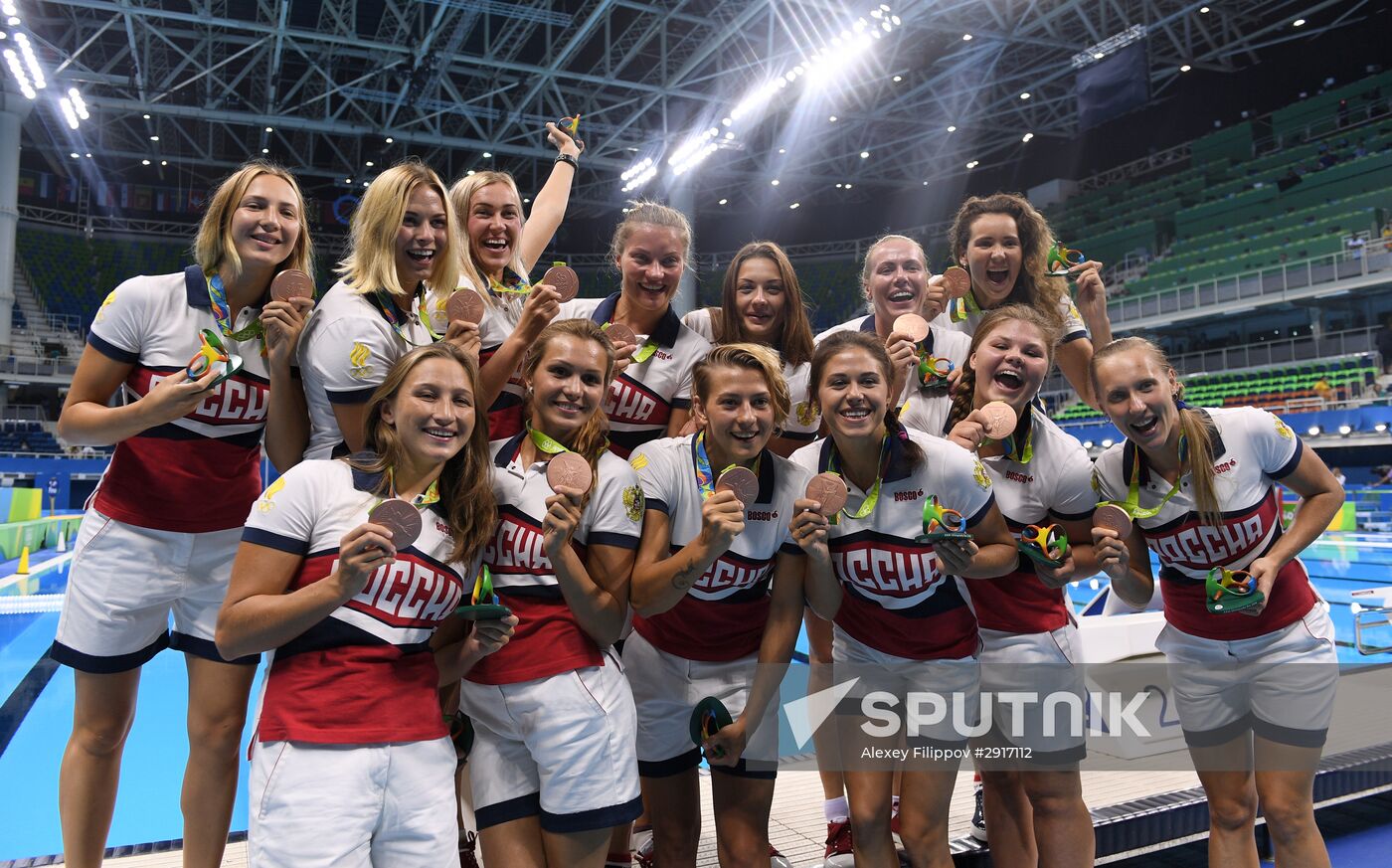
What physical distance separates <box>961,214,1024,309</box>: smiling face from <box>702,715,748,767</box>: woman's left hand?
1.97 meters

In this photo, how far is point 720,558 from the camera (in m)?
2.67

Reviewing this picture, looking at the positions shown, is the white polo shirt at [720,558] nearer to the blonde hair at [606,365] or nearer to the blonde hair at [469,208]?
the blonde hair at [606,365]

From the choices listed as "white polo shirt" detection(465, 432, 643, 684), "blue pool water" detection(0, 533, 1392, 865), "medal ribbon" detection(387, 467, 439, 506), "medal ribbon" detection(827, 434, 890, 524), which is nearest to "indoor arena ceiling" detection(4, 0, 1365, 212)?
"blue pool water" detection(0, 533, 1392, 865)

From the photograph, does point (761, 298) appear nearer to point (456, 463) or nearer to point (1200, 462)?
point (456, 463)

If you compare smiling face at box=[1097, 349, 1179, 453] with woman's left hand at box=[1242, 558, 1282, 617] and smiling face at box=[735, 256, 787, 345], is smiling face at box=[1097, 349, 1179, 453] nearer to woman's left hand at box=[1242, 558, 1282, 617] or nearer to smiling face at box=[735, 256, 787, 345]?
woman's left hand at box=[1242, 558, 1282, 617]

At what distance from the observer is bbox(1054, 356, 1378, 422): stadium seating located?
60.7 ft

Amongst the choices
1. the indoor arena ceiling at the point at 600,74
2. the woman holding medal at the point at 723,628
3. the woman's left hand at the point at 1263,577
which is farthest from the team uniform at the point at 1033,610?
the indoor arena ceiling at the point at 600,74

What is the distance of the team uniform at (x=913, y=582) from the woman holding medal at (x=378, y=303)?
1324 mm

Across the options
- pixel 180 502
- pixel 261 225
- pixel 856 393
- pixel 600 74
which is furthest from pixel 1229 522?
pixel 600 74

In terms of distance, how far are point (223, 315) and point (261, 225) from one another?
29 cm

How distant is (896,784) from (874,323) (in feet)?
5.89

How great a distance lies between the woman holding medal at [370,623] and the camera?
2041 mm

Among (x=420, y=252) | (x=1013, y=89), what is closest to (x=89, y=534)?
(x=420, y=252)

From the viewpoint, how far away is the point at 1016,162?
28734 millimetres
